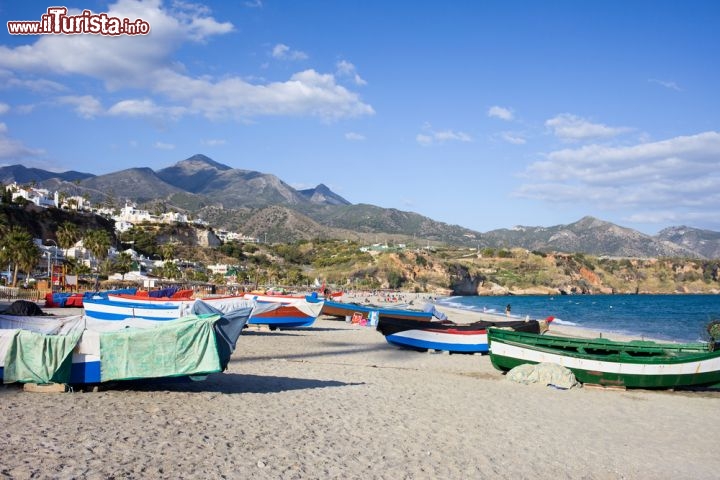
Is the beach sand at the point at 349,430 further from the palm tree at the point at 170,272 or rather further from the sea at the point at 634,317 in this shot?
the palm tree at the point at 170,272

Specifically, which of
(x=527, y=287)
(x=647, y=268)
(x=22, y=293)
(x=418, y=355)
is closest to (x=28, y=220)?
(x=22, y=293)

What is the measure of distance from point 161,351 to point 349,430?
402 centimetres

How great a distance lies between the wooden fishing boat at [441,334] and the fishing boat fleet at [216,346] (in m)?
0.04

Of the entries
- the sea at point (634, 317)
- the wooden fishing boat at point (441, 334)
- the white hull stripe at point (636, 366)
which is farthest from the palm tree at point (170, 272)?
the white hull stripe at point (636, 366)

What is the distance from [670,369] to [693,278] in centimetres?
17707

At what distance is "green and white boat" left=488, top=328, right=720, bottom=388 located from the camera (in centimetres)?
1639

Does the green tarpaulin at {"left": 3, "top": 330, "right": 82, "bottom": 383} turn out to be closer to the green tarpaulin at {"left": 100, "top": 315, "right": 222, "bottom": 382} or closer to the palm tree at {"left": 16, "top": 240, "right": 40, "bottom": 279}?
the green tarpaulin at {"left": 100, "top": 315, "right": 222, "bottom": 382}

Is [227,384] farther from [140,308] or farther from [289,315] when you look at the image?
[289,315]

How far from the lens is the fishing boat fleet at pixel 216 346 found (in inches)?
415

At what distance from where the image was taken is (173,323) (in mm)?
11070

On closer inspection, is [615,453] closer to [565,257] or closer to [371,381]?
[371,381]

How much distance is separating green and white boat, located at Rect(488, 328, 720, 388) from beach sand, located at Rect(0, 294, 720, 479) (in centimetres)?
52

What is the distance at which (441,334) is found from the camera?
2295 centimetres

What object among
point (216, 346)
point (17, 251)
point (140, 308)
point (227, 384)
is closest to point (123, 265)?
point (17, 251)
